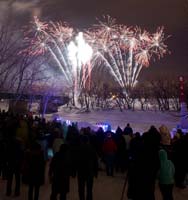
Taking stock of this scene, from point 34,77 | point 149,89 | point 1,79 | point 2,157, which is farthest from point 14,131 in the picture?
point 149,89

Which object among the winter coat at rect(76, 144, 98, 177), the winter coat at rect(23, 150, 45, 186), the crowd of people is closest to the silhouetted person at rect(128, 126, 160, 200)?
the crowd of people

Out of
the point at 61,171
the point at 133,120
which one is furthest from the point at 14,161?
the point at 133,120

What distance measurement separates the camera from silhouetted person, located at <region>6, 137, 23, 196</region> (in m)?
9.63

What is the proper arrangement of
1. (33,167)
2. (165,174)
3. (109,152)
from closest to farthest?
(165,174), (33,167), (109,152)

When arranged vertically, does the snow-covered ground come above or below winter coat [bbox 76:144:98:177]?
below

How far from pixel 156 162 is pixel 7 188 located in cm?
436

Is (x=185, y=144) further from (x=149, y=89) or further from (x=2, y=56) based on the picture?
(x=149, y=89)

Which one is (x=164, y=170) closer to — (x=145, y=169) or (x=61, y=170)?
(x=145, y=169)

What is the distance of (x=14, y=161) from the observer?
975cm

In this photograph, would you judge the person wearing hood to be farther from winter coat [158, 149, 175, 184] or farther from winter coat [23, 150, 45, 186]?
winter coat [23, 150, 45, 186]

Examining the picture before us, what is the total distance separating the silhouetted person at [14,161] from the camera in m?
9.63

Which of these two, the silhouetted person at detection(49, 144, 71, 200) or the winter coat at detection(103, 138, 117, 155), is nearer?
→ the silhouetted person at detection(49, 144, 71, 200)

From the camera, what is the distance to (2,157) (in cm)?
1088

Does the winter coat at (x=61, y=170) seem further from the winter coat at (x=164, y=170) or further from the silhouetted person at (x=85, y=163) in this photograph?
the winter coat at (x=164, y=170)
